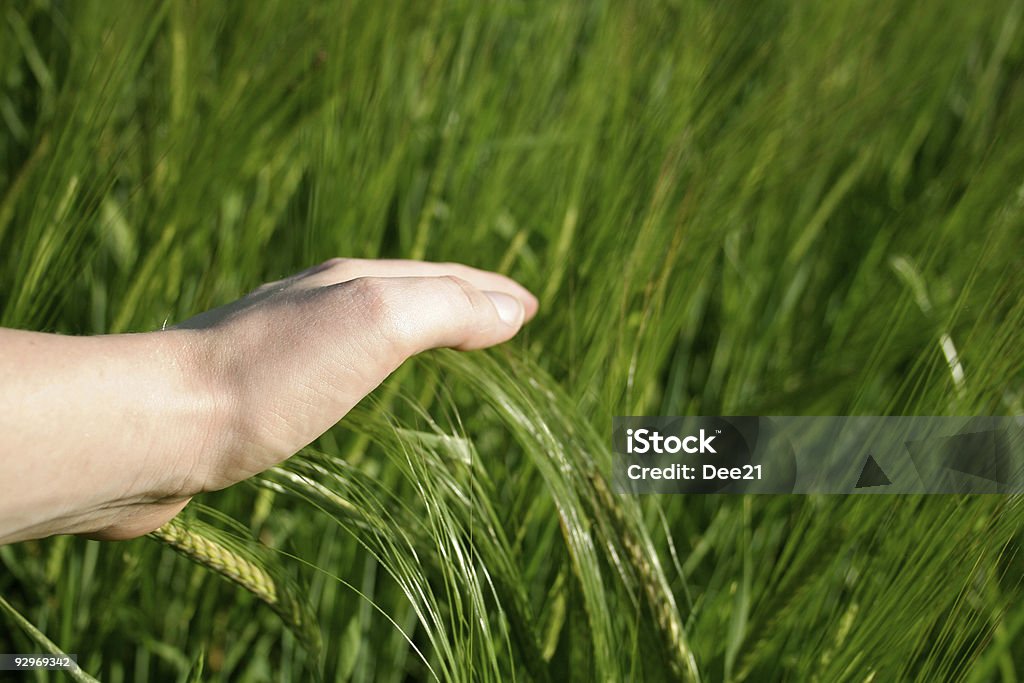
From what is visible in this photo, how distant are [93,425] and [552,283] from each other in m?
0.46

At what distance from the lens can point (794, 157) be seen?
32.4 inches

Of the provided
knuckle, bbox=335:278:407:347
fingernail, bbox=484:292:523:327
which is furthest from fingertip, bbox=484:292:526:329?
knuckle, bbox=335:278:407:347

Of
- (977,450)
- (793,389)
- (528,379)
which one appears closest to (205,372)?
(528,379)

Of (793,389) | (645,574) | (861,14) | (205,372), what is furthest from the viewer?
(861,14)

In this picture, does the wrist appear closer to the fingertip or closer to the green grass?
the green grass

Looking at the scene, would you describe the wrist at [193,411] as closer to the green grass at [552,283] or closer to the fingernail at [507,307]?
the green grass at [552,283]

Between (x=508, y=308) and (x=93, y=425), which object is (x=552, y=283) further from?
(x=93, y=425)

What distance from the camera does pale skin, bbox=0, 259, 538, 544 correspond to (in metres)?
0.38

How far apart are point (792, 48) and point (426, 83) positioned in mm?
370

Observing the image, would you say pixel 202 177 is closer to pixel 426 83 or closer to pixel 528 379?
pixel 426 83

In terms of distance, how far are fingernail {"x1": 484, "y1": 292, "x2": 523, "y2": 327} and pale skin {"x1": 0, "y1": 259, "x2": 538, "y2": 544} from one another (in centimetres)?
4

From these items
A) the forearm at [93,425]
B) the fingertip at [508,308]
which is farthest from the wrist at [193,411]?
the fingertip at [508,308]

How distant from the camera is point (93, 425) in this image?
390 millimetres

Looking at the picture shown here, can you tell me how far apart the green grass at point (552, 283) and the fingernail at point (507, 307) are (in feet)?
0.10
